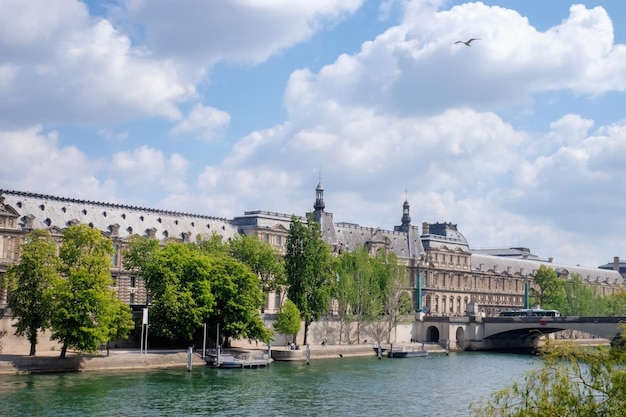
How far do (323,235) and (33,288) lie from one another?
244 feet

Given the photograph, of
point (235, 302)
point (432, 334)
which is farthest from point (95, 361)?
point (432, 334)

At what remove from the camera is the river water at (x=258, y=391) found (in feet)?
186

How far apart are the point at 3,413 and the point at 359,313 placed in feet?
244

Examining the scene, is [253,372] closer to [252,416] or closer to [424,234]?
[252,416]

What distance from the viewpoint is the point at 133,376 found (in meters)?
74.5

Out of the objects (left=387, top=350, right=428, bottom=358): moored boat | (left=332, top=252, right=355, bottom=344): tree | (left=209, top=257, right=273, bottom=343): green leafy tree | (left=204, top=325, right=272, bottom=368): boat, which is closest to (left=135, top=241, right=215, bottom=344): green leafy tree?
(left=209, top=257, right=273, bottom=343): green leafy tree

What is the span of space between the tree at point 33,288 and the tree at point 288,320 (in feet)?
104

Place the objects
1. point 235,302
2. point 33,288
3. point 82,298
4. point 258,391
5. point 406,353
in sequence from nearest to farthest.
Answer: point 258,391
point 82,298
point 33,288
point 235,302
point 406,353

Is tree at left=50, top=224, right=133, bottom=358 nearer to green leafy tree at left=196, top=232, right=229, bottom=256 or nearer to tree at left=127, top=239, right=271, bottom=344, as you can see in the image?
tree at left=127, top=239, right=271, bottom=344

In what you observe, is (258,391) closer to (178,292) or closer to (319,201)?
(178,292)

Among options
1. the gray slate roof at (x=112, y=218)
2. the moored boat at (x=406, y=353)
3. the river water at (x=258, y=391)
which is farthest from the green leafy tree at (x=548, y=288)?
the river water at (x=258, y=391)

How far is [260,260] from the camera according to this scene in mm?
Answer: 112875

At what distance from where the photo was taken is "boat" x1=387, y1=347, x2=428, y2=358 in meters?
114

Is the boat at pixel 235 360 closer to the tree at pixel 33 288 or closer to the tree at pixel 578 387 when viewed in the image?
the tree at pixel 33 288
